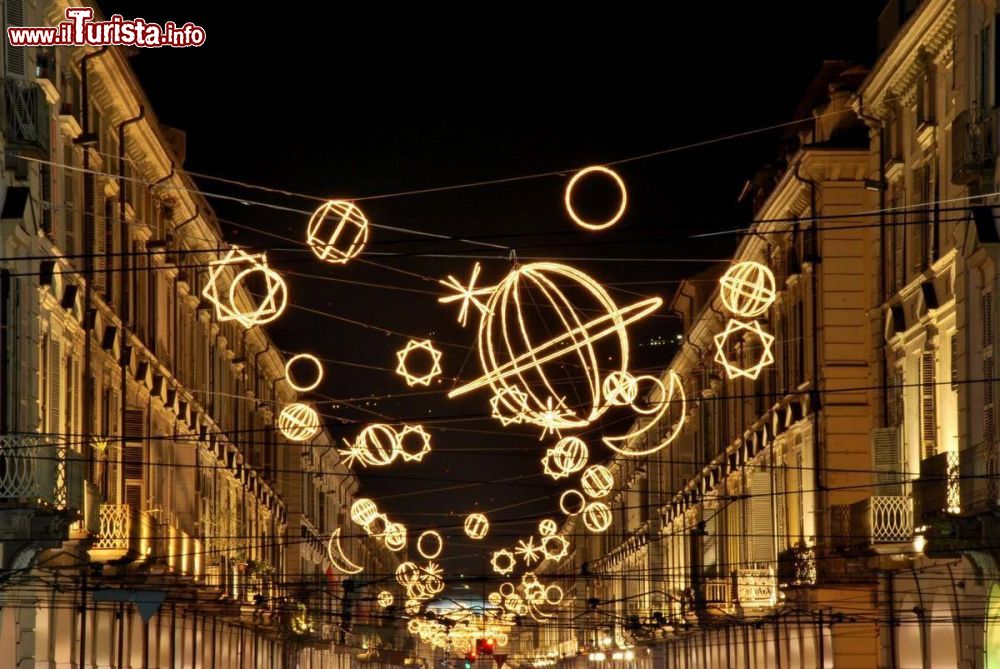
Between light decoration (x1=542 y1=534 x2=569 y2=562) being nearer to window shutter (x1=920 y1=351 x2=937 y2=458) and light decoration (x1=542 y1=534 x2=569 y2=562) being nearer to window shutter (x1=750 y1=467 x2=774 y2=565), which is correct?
window shutter (x1=750 y1=467 x2=774 y2=565)

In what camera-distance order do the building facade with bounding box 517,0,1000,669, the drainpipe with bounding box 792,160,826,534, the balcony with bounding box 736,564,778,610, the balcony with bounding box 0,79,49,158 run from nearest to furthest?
the balcony with bounding box 0,79,49,158 < the building facade with bounding box 517,0,1000,669 < the drainpipe with bounding box 792,160,826,534 < the balcony with bounding box 736,564,778,610

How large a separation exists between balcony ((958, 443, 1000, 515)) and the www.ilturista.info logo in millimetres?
12422

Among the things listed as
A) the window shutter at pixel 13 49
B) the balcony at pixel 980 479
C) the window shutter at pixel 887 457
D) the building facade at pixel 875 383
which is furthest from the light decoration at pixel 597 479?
the window shutter at pixel 13 49

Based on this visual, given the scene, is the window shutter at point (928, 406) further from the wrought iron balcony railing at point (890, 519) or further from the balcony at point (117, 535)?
the balcony at point (117, 535)

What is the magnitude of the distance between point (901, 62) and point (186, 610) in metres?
25.6

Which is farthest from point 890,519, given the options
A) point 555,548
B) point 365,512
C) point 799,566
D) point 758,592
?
point 555,548

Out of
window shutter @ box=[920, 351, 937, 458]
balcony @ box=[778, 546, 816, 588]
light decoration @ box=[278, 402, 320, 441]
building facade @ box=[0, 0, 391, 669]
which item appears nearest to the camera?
building facade @ box=[0, 0, 391, 669]

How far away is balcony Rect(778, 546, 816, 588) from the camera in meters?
41.5

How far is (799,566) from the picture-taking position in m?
42.1

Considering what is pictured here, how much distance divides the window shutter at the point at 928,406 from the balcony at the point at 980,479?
525 centimetres

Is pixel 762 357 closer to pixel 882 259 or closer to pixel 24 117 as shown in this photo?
pixel 882 259

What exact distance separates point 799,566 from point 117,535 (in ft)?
47.2

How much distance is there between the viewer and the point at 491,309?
25.1 meters

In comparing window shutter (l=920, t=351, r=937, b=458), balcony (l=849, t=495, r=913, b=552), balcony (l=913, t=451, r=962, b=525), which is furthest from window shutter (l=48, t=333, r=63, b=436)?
window shutter (l=920, t=351, r=937, b=458)
